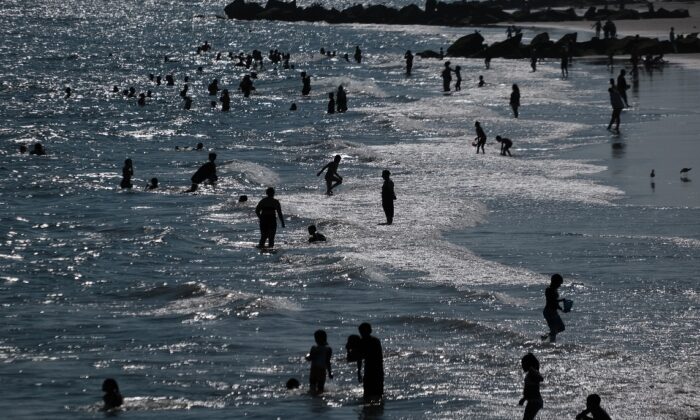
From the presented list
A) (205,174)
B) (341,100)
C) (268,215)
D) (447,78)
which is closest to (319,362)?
(268,215)

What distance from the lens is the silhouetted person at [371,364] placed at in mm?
13727

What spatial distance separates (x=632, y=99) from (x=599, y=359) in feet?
105

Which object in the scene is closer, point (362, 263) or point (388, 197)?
point (362, 263)

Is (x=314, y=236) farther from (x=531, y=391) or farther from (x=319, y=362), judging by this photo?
(x=531, y=391)

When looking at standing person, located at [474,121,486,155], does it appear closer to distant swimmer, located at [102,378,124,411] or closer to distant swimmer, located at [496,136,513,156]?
distant swimmer, located at [496,136,513,156]

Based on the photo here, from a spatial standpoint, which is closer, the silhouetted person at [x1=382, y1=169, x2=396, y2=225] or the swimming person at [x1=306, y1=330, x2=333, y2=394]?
the swimming person at [x1=306, y1=330, x2=333, y2=394]

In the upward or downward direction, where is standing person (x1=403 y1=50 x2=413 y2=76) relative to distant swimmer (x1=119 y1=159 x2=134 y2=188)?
upward

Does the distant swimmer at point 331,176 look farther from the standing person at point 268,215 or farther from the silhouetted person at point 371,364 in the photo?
the silhouetted person at point 371,364

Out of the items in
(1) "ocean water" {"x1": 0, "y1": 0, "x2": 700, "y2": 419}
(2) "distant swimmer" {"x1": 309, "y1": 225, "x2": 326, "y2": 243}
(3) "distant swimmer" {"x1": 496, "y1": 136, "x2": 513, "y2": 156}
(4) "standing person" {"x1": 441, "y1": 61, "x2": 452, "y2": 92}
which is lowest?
(1) "ocean water" {"x1": 0, "y1": 0, "x2": 700, "y2": 419}

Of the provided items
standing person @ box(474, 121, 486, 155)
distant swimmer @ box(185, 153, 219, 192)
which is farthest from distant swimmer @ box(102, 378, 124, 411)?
standing person @ box(474, 121, 486, 155)

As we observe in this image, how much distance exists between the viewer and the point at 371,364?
1383 cm

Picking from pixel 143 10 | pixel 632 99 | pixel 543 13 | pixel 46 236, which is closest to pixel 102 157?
pixel 46 236

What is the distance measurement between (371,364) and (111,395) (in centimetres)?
285

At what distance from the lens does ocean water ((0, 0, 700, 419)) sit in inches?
581
